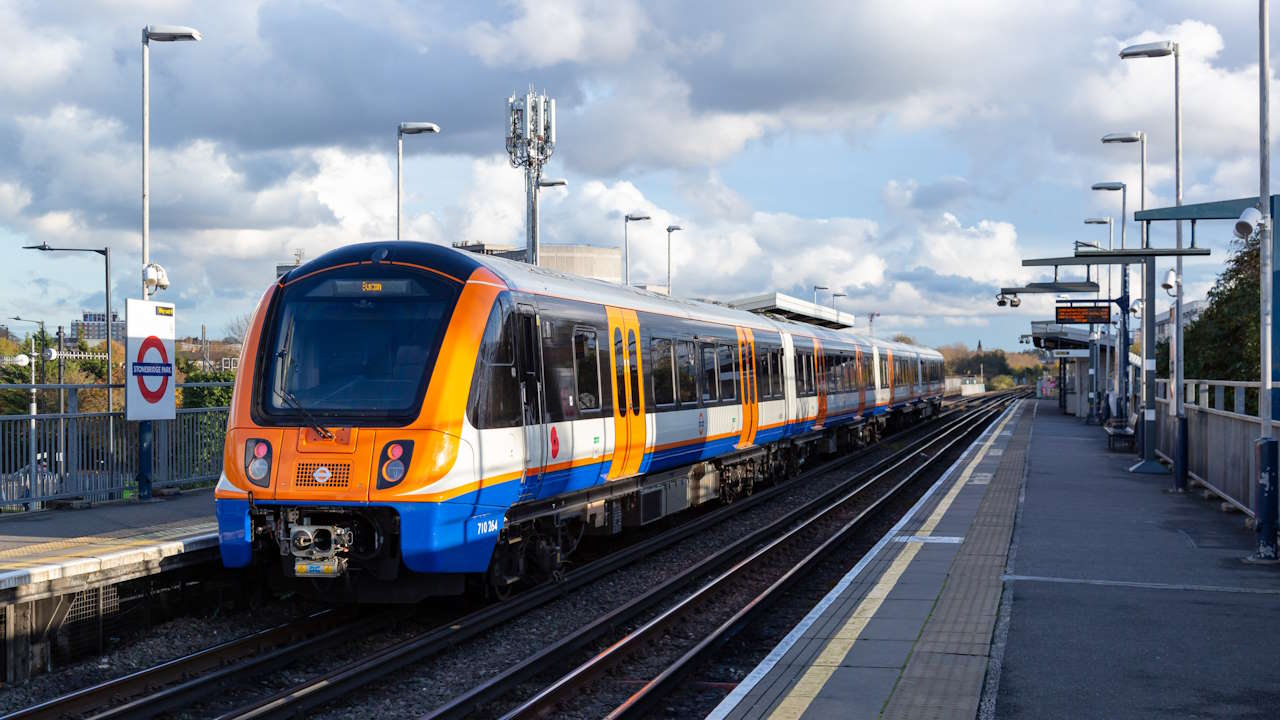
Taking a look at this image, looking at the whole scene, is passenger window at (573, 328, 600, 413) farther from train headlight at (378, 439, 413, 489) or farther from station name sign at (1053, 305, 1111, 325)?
station name sign at (1053, 305, 1111, 325)

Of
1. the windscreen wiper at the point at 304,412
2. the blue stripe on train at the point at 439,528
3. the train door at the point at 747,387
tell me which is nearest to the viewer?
the blue stripe on train at the point at 439,528

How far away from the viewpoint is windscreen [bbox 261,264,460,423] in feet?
30.5

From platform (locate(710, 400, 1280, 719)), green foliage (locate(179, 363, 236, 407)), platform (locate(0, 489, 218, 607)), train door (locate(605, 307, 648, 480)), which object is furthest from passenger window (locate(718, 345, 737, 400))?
green foliage (locate(179, 363, 236, 407))

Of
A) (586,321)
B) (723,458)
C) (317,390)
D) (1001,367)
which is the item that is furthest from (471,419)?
(1001,367)

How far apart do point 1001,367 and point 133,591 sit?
498 feet

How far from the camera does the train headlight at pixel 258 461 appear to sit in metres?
9.28

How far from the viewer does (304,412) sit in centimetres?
934

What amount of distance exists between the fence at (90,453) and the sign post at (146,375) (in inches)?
10.1

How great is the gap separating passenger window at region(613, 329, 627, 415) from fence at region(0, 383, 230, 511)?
445 centimetres

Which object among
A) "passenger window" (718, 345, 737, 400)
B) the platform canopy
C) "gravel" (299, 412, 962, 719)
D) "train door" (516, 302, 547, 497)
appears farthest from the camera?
the platform canopy

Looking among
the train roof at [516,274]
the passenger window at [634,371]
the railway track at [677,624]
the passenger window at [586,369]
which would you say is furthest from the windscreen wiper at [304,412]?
the passenger window at [634,371]

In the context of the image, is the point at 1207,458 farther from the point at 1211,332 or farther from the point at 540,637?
the point at 1211,332

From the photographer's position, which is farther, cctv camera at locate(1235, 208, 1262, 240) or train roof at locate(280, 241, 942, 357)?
cctv camera at locate(1235, 208, 1262, 240)

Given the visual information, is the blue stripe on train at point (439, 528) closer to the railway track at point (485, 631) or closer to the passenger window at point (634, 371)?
the railway track at point (485, 631)
